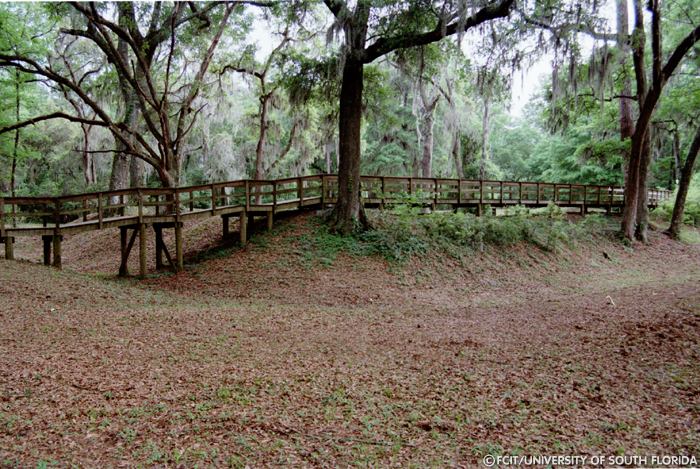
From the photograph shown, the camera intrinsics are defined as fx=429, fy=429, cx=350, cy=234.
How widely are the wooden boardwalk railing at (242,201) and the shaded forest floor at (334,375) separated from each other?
6.23 feet

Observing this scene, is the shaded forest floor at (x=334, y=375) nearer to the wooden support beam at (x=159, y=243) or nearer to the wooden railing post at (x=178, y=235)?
the wooden railing post at (x=178, y=235)

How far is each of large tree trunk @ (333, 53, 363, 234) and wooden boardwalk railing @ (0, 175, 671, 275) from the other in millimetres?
1701

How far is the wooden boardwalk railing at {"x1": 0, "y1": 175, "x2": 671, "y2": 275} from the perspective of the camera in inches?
454

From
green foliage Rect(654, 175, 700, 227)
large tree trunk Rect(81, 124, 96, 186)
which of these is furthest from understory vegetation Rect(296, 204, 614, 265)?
large tree trunk Rect(81, 124, 96, 186)

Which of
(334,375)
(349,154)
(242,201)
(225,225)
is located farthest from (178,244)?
(334,375)

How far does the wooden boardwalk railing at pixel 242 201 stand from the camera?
37.8 feet

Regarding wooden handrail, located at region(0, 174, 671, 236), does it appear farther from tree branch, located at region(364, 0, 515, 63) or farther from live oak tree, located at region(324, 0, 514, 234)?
tree branch, located at region(364, 0, 515, 63)

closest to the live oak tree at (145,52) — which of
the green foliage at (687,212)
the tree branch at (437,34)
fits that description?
the tree branch at (437,34)

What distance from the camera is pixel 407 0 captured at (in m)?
11.8

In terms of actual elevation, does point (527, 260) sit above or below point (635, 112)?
below

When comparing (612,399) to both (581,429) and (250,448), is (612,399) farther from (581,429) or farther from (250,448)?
(250,448)

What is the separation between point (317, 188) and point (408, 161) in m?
13.5

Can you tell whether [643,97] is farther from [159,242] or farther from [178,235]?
[159,242]

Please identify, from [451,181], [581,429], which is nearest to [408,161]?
[451,181]
